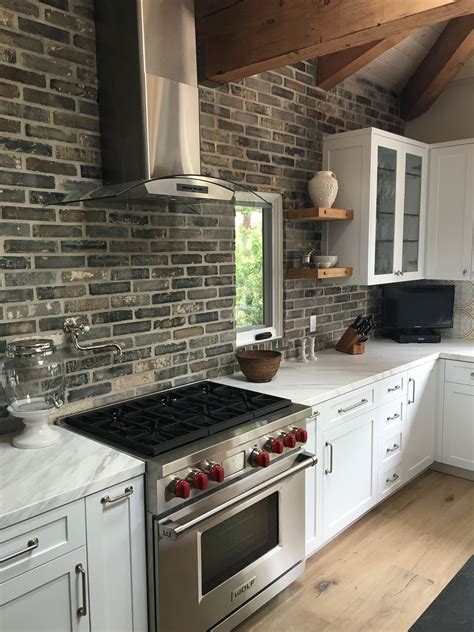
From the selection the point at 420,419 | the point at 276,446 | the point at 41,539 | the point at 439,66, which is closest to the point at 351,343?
the point at 420,419

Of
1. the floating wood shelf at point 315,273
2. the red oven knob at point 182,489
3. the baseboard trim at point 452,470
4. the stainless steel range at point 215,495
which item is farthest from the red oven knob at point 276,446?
the baseboard trim at point 452,470

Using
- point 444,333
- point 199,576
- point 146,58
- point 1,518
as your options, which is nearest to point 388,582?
point 199,576

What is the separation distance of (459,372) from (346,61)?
2.16m

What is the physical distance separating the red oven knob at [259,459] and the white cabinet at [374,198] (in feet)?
5.69

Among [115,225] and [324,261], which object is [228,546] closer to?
[115,225]

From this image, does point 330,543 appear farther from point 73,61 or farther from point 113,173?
point 73,61

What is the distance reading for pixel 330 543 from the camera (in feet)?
9.58

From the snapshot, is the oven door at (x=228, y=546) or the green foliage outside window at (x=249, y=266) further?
the green foliage outside window at (x=249, y=266)

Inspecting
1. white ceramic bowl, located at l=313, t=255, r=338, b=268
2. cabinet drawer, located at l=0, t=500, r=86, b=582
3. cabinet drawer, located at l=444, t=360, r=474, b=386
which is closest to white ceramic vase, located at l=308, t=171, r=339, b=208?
white ceramic bowl, located at l=313, t=255, r=338, b=268

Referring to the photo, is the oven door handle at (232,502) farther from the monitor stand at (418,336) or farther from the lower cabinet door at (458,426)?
the monitor stand at (418,336)

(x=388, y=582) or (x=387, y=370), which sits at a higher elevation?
(x=387, y=370)

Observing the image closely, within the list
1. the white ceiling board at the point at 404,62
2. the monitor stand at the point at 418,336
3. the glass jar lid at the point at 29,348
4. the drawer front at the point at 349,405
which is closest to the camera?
the glass jar lid at the point at 29,348

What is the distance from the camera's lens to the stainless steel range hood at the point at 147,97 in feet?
7.03

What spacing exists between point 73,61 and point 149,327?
1197mm
